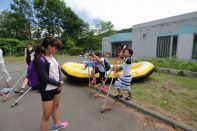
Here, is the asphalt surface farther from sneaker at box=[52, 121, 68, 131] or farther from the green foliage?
the green foliage

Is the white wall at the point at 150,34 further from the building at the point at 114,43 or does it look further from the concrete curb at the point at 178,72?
the concrete curb at the point at 178,72

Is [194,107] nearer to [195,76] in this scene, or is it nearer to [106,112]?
[106,112]

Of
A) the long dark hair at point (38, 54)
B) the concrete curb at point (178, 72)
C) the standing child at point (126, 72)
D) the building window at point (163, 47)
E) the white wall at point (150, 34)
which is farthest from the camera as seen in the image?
the building window at point (163, 47)

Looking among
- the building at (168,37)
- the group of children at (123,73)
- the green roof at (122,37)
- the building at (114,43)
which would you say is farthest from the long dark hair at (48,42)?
the building at (114,43)

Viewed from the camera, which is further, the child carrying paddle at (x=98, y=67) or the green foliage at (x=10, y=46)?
the green foliage at (x=10, y=46)

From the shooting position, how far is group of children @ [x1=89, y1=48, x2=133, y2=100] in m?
3.81

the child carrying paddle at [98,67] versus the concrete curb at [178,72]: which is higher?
the child carrying paddle at [98,67]

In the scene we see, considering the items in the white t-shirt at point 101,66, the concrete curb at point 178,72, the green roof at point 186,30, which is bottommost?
the concrete curb at point 178,72

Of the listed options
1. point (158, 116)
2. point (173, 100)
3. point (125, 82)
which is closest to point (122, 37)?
point (173, 100)

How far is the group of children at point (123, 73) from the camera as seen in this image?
3812 millimetres

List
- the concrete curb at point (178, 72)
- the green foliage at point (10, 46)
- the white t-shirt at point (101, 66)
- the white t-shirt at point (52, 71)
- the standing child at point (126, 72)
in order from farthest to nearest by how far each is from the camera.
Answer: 1. the green foliage at point (10, 46)
2. the concrete curb at point (178, 72)
3. the white t-shirt at point (101, 66)
4. the standing child at point (126, 72)
5. the white t-shirt at point (52, 71)

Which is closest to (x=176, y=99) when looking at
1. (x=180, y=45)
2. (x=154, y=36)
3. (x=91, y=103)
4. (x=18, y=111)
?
(x=91, y=103)

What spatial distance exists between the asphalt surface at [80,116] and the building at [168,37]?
34.3ft

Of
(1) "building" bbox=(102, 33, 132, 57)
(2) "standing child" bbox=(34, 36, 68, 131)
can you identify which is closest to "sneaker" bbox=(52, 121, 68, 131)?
(2) "standing child" bbox=(34, 36, 68, 131)
